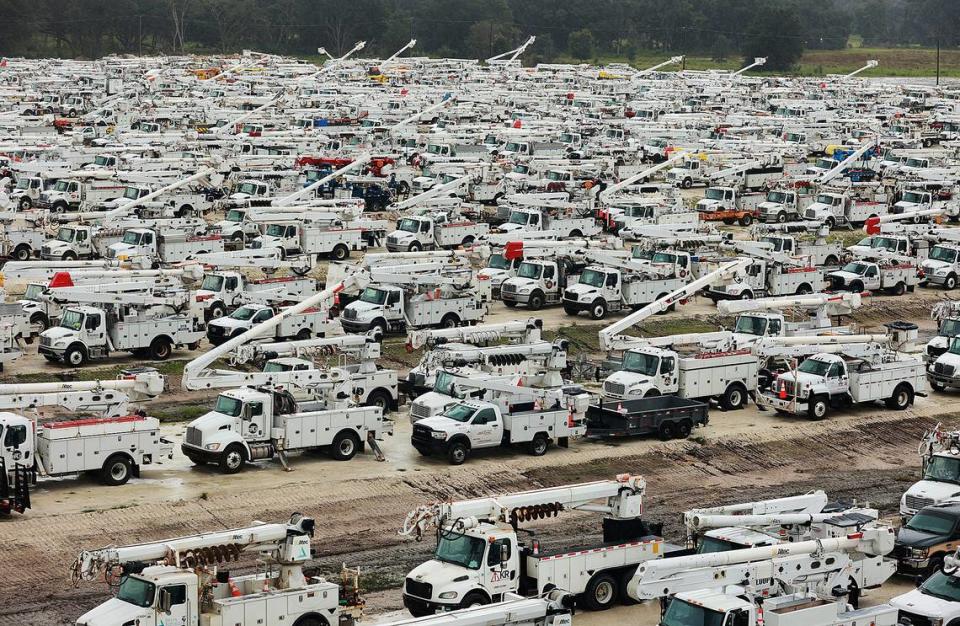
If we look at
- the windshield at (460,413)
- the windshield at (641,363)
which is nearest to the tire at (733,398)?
the windshield at (641,363)

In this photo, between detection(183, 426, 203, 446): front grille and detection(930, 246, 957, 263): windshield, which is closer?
detection(183, 426, 203, 446): front grille

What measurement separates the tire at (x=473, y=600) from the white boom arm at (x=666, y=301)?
22063 millimetres

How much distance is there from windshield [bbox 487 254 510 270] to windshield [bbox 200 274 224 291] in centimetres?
1165

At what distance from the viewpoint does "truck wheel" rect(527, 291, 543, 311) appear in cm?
6406

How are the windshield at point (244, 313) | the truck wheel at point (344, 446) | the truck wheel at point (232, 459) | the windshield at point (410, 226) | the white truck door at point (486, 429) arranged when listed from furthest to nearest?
the windshield at point (410, 226) → the windshield at point (244, 313) → the white truck door at point (486, 429) → the truck wheel at point (344, 446) → the truck wheel at point (232, 459)

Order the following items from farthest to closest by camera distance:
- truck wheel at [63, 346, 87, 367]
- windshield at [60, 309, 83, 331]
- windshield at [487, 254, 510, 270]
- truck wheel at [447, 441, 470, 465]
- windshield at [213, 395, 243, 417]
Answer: windshield at [487, 254, 510, 270] < windshield at [60, 309, 83, 331] < truck wheel at [63, 346, 87, 367] < truck wheel at [447, 441, 470, 465] < windshield at [213, 395, 243, 417]

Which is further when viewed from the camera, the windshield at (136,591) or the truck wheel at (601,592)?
the truck wheel at (601,592)

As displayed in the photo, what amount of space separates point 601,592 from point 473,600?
9.73 ft

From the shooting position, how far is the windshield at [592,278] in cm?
6309

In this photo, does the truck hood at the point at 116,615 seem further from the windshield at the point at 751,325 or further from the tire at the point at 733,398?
the windshield at the point at 751,325

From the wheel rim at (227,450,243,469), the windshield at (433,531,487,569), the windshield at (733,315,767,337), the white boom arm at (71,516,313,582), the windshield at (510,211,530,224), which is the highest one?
the windshield at (510,211,530,224)

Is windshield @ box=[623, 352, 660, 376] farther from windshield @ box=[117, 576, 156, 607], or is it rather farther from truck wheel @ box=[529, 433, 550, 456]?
windshield @ box=[117, 576, 156, 607]

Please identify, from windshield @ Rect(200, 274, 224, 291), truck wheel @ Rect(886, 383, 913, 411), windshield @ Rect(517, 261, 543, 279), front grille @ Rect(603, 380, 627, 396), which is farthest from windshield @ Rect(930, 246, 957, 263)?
windshield @ Rect(200, 274, 224, 291)

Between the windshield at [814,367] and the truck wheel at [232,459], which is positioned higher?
the windshield at [814,367]
